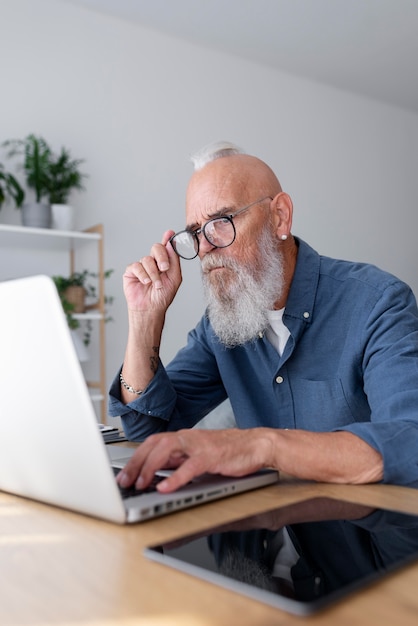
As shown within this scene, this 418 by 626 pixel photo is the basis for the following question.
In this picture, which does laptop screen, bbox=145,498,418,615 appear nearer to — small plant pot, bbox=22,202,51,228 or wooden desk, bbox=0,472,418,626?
wooden desk, bbox=0,472,418,626

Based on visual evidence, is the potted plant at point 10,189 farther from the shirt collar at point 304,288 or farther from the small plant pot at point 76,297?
the shirt collar at point 304,288

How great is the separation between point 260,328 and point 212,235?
0.80 ft

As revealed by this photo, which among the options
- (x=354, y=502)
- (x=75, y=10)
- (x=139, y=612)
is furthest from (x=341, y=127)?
(x=139, y=612)

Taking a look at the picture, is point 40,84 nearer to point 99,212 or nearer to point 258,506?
point 99,212

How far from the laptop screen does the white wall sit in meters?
2.92

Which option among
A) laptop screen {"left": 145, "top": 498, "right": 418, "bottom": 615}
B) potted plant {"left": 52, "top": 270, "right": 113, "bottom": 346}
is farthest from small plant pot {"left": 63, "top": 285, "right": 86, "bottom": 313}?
laptop screen {"left": 145, "top": 498, "right": 418, "bottom": 615}

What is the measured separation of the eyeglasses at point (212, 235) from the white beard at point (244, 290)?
0.03 m

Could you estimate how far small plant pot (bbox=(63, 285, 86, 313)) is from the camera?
3174 mm

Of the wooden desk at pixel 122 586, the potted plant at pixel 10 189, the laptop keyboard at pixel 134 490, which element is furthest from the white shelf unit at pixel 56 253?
the wooden desk at pixel 122 586

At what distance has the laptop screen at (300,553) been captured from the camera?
0.50m

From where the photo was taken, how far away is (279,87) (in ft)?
14.8

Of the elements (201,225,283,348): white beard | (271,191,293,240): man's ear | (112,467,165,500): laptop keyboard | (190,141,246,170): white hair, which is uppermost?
(190,141,246,170): white hair

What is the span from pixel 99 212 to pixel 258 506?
3.04m

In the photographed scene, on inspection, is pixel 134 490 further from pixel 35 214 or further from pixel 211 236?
pixel 35 214
